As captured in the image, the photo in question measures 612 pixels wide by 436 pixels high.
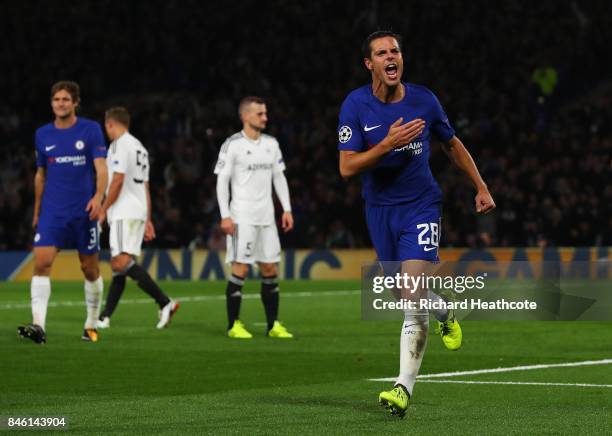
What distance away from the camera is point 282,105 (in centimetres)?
3272

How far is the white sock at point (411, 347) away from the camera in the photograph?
7.82 m

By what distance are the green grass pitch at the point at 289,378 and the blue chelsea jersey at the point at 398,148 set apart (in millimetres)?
1239

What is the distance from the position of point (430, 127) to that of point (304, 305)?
1093 centimetres

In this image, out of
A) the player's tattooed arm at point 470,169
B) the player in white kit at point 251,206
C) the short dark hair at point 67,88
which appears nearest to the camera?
the player's tattooed arm at point 470,169

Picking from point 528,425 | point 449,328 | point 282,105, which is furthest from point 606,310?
point 282,105

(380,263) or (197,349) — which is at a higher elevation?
(380,263)

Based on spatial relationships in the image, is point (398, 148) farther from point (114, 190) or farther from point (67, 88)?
point (114, 190)

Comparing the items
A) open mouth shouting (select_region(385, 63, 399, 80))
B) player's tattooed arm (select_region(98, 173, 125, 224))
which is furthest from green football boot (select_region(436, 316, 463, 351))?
player's tattooed arm (select_region(98, 173, 125, 224))

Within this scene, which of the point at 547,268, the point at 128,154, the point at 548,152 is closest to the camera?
the point at 128,154

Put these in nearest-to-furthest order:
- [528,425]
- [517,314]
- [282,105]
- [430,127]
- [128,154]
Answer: [528,425] < [430,127] < [128,154] < [517,314] < [282,105]

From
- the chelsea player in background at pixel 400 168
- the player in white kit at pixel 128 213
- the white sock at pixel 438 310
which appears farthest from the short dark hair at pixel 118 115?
the white sock at pixel 438 310

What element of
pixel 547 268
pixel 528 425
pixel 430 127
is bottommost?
pixel 547 268

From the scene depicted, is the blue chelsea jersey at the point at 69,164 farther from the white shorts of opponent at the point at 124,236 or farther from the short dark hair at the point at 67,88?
the white shorts of opponent at the point at 124,236

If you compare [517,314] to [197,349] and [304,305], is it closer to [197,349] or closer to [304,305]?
[304,305]
